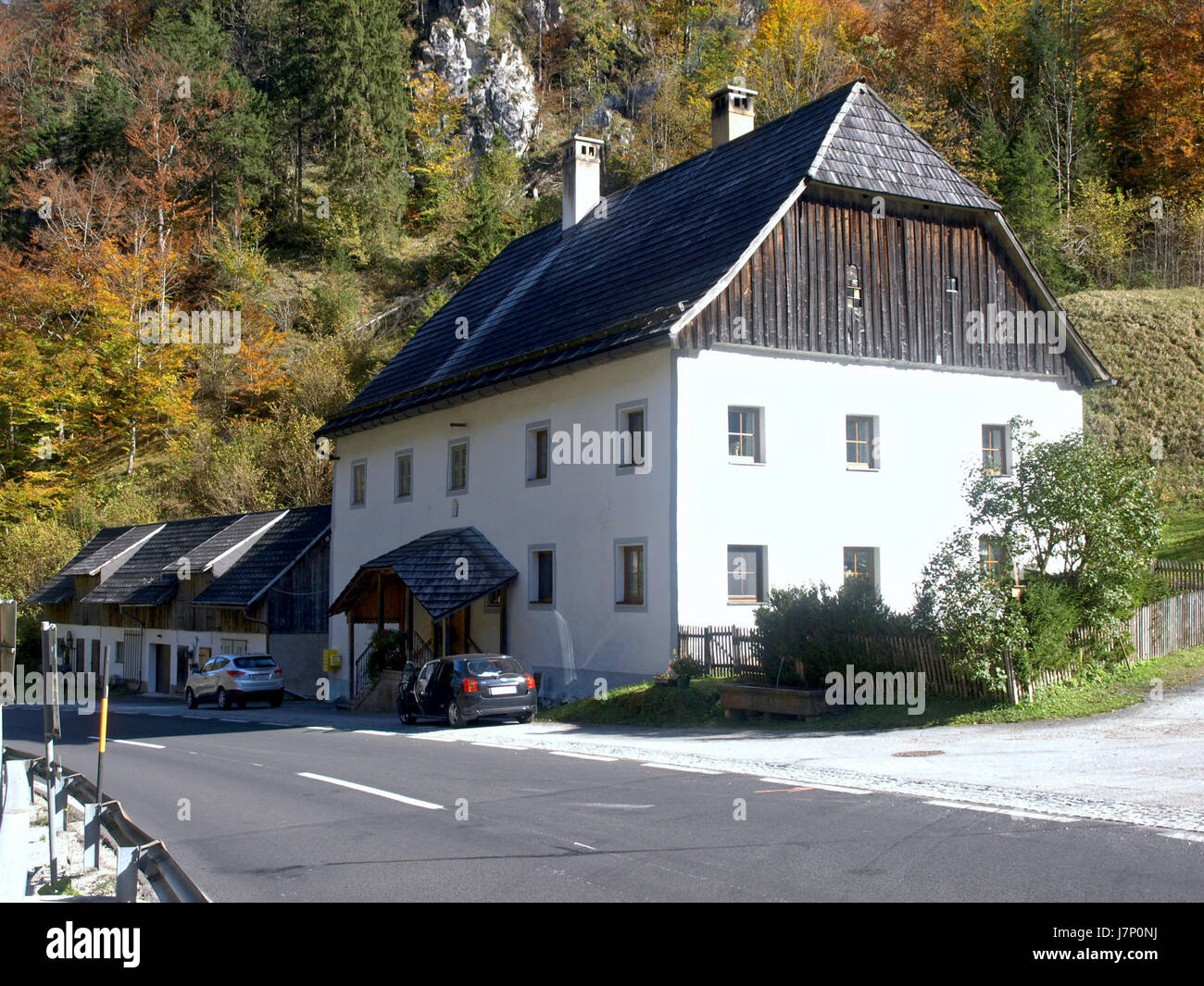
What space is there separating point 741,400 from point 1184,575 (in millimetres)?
9084

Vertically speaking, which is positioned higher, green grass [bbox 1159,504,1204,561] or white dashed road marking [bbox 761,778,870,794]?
green grass [bbox 1159,504,1204,561]

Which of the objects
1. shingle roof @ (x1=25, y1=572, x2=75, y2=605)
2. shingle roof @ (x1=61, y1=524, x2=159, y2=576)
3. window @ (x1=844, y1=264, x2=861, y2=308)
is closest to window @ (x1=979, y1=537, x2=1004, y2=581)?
window @ (x1=844, y1=264, x2=861, y2=308)

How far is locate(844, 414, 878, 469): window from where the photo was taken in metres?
23.7

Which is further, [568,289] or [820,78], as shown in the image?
[820,78]

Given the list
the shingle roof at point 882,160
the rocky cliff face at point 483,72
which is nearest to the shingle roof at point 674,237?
the shingle roof at point 882,160

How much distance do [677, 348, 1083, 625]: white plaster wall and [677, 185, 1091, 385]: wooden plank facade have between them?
43 centimetres

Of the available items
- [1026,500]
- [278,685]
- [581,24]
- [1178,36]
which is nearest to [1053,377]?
[1026,500]

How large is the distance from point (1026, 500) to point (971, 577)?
4.74ft

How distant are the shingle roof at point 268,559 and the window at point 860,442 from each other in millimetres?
19425

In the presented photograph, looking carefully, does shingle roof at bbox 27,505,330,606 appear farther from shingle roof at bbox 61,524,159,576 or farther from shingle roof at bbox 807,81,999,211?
shingle roof at bbox 807,81,999,211

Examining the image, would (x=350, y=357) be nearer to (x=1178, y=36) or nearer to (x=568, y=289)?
(x=568, y=289)

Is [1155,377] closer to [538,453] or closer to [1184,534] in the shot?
[1184,534]

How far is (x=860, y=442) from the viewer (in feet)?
78.5

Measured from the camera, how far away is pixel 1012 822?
30.6 feet
